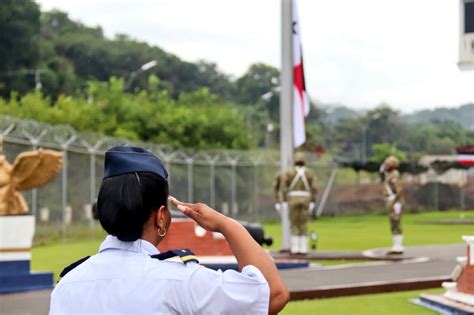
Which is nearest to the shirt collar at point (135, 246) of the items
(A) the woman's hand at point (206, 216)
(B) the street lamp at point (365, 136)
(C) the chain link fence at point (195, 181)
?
(A) the woman's hand at point (206, 216)

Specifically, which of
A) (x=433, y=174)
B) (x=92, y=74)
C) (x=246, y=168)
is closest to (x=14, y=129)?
(x=246, y=168)

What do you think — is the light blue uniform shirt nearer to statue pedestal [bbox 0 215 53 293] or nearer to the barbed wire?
statue pedestal [bbox 0 215 53 293]

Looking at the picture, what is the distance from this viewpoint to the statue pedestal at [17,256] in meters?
13.6

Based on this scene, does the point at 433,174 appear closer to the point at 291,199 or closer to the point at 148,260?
the point at 291,199

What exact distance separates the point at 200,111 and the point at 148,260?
52580mm

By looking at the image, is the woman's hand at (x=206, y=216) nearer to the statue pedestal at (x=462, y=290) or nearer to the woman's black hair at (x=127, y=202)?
the woman's black hair at (x=127, y=202)

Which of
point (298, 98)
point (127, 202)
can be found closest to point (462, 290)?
point (127, 202)

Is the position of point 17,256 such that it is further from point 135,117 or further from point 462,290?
point 135,117

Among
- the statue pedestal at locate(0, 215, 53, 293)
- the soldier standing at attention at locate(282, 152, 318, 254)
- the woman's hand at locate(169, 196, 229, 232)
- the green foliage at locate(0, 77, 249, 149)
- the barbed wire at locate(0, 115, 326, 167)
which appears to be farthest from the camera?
the green foliage at locate(0, 77, 249, 149)

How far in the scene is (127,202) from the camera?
118 inches

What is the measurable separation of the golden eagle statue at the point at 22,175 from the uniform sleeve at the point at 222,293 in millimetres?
11187

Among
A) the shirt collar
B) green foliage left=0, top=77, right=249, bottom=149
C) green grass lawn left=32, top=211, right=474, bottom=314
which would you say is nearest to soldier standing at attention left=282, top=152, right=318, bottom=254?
green grass lawn left=32, top=211, right=474, bottom=314

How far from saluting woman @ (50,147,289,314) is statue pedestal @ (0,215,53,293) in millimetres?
10787

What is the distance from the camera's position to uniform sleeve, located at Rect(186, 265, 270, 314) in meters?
2.83
